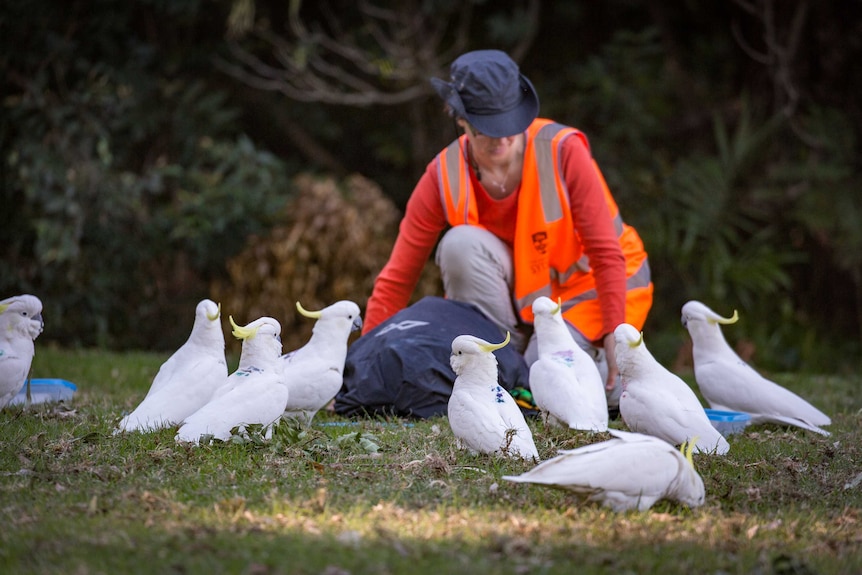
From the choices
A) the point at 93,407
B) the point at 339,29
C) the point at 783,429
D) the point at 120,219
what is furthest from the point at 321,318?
the point at 339,29

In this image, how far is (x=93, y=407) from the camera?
3410 millimetres

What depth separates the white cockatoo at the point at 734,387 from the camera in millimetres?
3332

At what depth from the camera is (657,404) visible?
2766 millimetres

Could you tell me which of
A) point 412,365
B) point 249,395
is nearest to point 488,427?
point 249,395

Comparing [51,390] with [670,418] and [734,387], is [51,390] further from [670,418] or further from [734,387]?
[734,387]

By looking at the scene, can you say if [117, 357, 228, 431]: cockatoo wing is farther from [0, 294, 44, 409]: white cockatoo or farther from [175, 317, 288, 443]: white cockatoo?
[0, 294, 44, 409]: white cockatoo

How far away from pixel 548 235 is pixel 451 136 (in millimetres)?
3544

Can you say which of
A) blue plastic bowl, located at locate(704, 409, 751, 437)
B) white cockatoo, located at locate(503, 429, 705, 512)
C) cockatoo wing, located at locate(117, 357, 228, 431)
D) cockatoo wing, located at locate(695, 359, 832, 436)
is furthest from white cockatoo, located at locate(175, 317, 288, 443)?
cockatoo wing, located at locate(695, 359, 832, 436)

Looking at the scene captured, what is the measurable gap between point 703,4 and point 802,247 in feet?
6.57

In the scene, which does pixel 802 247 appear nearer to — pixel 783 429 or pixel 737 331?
pixel 737 331

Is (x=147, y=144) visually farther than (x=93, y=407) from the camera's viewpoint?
Yes

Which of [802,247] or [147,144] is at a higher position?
[147,144]

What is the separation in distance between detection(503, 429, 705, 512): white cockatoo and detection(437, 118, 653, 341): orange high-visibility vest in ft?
5.21

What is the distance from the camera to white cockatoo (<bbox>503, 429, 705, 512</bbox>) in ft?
7.08
